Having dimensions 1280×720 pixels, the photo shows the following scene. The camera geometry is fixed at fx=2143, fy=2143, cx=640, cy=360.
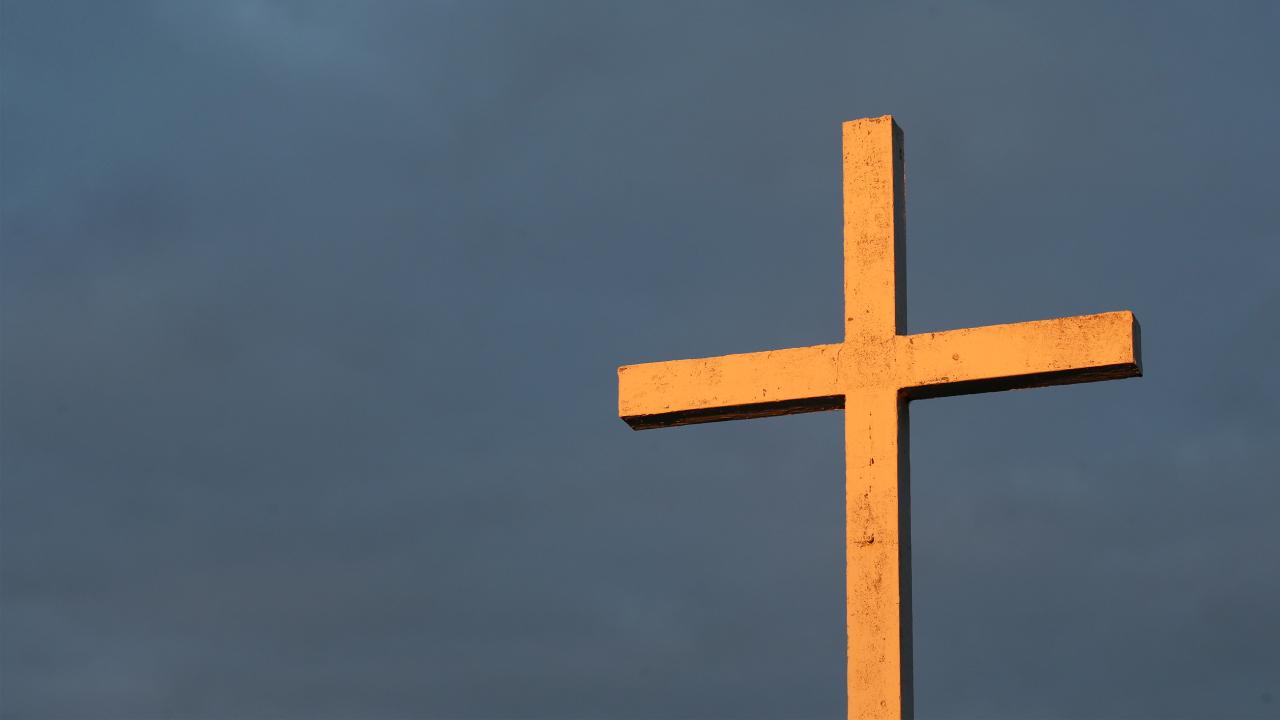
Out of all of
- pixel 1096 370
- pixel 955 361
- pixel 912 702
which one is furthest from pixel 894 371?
pixel 912 702

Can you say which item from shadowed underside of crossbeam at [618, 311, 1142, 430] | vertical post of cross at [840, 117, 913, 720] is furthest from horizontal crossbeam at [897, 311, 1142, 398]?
vertical post of cross at [840, 117, 913, 720]

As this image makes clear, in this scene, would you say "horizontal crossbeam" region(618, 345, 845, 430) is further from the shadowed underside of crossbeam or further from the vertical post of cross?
the vertical post of cross

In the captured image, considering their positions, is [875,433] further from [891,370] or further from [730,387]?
[730,387]

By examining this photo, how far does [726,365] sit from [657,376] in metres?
0.36

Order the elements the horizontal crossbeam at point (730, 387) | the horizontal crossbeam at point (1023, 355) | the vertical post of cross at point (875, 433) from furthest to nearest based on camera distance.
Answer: the horizontal crossbeam at point (730, 387), the horizontal crossbeam at point (1023, 355), the vertical post of cross at point (875, 433)

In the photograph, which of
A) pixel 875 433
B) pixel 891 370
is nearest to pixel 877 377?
pixel 891 370

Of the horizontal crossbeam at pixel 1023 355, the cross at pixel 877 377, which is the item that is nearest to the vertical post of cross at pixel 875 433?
the cross at pixel 877 377

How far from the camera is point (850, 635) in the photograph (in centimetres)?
986

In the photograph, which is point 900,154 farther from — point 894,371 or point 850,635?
point 850,635

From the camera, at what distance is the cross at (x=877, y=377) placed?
388 inches

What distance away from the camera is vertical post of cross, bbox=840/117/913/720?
977 cm

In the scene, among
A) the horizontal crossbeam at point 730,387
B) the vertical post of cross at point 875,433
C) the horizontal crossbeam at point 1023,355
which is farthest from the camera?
the horizontal crossbeam at point 730,387

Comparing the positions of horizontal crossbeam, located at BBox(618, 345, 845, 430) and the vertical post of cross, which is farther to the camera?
horizontal crossbeam, located at BBox(618, 345, 845, 430)

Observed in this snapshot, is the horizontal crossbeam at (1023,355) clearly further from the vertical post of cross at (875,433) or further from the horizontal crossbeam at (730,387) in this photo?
the horizontal crossbeam at (730,387)
